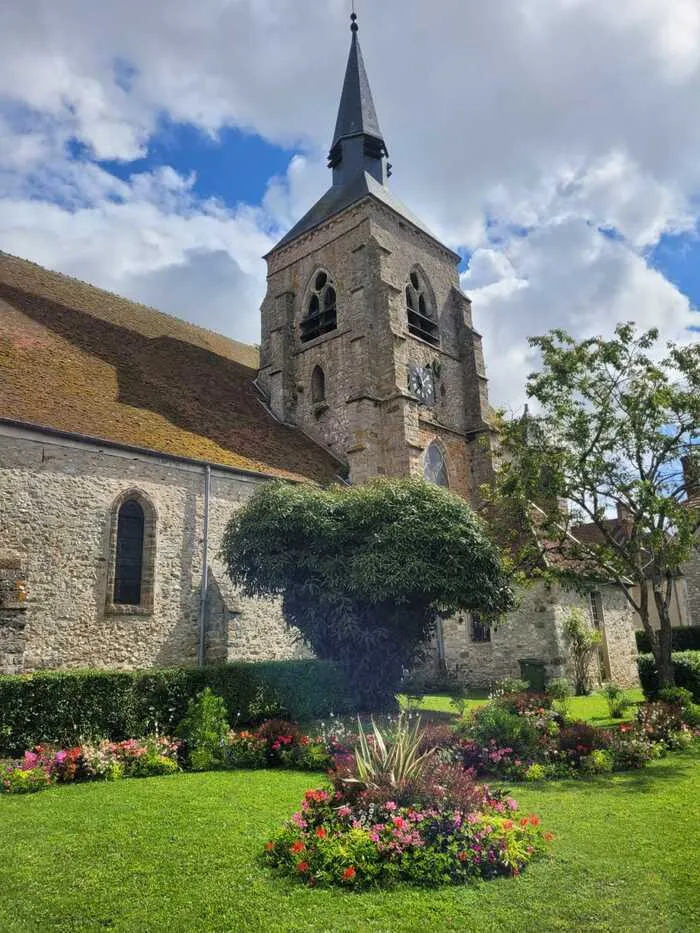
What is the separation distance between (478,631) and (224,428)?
1068 cm

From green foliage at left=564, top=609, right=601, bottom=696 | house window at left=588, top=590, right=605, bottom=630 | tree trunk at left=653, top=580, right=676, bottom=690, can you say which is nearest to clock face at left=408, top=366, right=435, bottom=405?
green foliage at left=564, top=609, right=601, bottom=696

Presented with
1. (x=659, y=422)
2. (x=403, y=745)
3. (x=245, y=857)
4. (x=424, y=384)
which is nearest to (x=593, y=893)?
(x=403, y=745)

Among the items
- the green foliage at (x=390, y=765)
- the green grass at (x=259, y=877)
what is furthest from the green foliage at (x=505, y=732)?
the green foliage at (x=390, y=765)

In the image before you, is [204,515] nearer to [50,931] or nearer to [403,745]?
[403,745]

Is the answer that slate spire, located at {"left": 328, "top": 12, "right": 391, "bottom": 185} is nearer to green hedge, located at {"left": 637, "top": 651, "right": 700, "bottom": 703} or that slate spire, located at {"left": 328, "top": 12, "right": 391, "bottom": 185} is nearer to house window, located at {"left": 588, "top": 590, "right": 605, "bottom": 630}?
house window, located at {"left": 588, "top": 590, "right": 605, "bottom": 630}

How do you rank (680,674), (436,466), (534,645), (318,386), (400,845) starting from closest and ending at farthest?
(400,845) < (680,674) < (534,645) < (436,466) < (318,386)

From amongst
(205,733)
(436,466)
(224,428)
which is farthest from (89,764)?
(436,466)

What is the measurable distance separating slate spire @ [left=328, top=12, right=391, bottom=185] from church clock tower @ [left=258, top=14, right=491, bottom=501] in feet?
0.19

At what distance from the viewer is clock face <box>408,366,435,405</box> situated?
2323cm

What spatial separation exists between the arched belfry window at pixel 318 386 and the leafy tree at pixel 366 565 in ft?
33.7

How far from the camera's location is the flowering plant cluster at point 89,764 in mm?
8242

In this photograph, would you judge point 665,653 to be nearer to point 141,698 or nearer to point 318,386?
point 141,698

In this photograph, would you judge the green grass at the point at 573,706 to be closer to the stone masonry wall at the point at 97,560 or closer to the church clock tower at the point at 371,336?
the stone masonry wall at the point at 97,560

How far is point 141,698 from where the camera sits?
1103 cm
